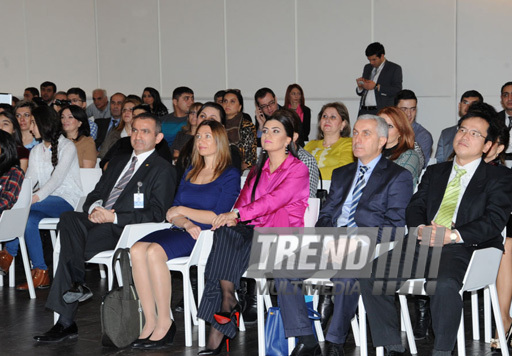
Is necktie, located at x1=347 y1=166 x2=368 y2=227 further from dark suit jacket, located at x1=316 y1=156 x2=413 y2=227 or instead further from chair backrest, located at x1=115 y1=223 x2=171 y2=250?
chair backrest, located at x1=115 y1=223 x2=171 y2=250

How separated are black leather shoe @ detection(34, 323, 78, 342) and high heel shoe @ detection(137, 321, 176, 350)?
0.53 metres

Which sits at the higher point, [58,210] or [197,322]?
[58,210]

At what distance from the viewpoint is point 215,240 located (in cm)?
423

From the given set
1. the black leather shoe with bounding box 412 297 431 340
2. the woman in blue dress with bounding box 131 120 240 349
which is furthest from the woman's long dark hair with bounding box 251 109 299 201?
the black leather shoe with bounding box 412 297 431 340

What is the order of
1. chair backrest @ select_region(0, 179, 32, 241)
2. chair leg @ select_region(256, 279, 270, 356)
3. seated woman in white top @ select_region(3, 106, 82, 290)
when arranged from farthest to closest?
seated woman in white top @ select_region(3, 106, 82, 290) → chair backrest @ select_region(0, 179, 32, 241) → chair leg @ select_region(256, 279, 270, 356)

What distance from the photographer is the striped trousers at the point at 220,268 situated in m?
4.21

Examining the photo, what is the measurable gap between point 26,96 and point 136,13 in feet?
7.67

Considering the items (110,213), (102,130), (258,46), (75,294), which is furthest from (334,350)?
(258,46)

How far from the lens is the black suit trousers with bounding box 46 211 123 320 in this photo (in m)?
4.54

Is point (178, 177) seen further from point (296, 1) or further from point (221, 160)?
point (296, 1)

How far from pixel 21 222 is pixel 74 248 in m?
1.07

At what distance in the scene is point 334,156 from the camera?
19.5 feet

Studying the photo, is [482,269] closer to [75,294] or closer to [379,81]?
[75,294]

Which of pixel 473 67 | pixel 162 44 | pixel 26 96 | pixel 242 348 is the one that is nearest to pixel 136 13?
pixel 162 44
